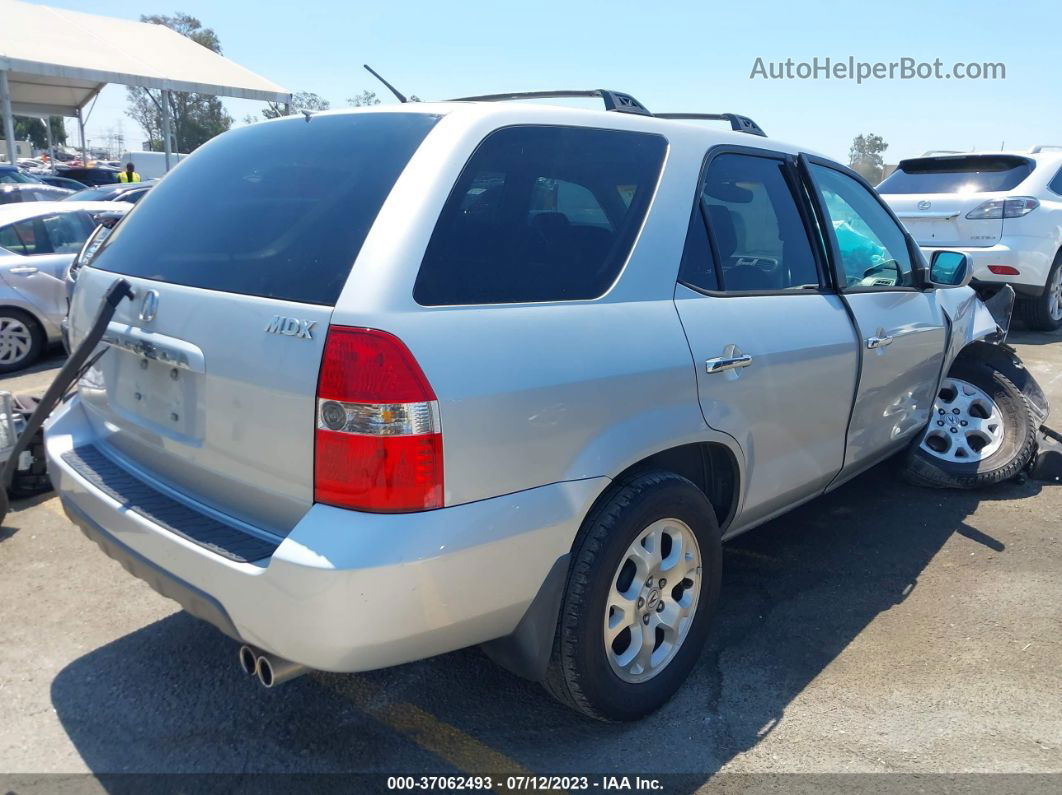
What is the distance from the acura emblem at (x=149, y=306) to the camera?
8.11 ft

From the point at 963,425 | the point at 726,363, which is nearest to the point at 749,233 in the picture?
the point at 726,363

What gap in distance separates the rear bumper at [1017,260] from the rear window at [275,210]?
765 centimetres

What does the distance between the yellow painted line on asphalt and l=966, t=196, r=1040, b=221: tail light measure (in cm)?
801

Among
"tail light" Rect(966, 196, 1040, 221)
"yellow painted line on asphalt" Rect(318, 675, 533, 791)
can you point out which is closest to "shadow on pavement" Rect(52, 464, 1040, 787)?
"yellow painted line on asphalt" Rect(318, 675, 533, 791)

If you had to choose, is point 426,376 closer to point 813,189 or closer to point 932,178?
point 813,189

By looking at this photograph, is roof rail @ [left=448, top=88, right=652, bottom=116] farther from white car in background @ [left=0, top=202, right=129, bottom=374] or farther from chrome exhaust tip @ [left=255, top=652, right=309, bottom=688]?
white car in background @ [left=0, top=202, right=129, bottom=374]

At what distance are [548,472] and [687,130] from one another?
1.44m

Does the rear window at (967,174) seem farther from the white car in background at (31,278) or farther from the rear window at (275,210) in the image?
the white car in background at (31,278)

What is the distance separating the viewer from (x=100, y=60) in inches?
961

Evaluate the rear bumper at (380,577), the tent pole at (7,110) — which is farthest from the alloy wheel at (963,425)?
the tent pole at (7,110)

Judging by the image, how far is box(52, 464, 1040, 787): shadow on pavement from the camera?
8.50 feet

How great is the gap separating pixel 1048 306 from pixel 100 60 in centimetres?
2528

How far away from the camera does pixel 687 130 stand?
2957 millimetres

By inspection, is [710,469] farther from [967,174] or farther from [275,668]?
[967,174]
